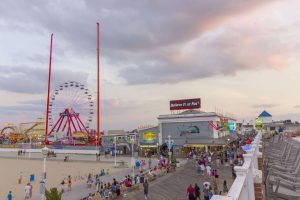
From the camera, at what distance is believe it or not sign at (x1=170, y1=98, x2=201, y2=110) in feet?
162

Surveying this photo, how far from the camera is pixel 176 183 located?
24.8m

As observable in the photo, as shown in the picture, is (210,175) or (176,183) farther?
(210,175)

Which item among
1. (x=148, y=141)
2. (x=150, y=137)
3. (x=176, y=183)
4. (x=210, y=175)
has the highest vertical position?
(x=150, y=137)

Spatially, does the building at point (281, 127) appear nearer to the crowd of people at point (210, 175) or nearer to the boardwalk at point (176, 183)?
the crowd of people at point (210, 175)

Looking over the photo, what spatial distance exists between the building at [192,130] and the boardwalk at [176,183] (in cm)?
1408

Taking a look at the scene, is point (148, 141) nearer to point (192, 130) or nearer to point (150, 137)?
point (150, 137)

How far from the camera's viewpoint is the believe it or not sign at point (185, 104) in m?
49.2

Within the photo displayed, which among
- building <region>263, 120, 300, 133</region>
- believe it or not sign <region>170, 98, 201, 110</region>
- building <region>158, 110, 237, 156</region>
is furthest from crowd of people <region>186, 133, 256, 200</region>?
building <region>263, 120, 300, 133</region>

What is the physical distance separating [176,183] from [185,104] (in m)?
26.4

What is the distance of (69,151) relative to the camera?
Result: 69.1m

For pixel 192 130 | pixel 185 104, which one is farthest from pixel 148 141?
pixel 185 104

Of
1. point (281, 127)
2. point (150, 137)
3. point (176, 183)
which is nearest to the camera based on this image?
point (176, 183)

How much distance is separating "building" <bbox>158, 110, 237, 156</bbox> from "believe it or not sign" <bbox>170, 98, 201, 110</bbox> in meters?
1.42

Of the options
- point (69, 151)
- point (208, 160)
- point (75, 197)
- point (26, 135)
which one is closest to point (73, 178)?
point (75, 197)
